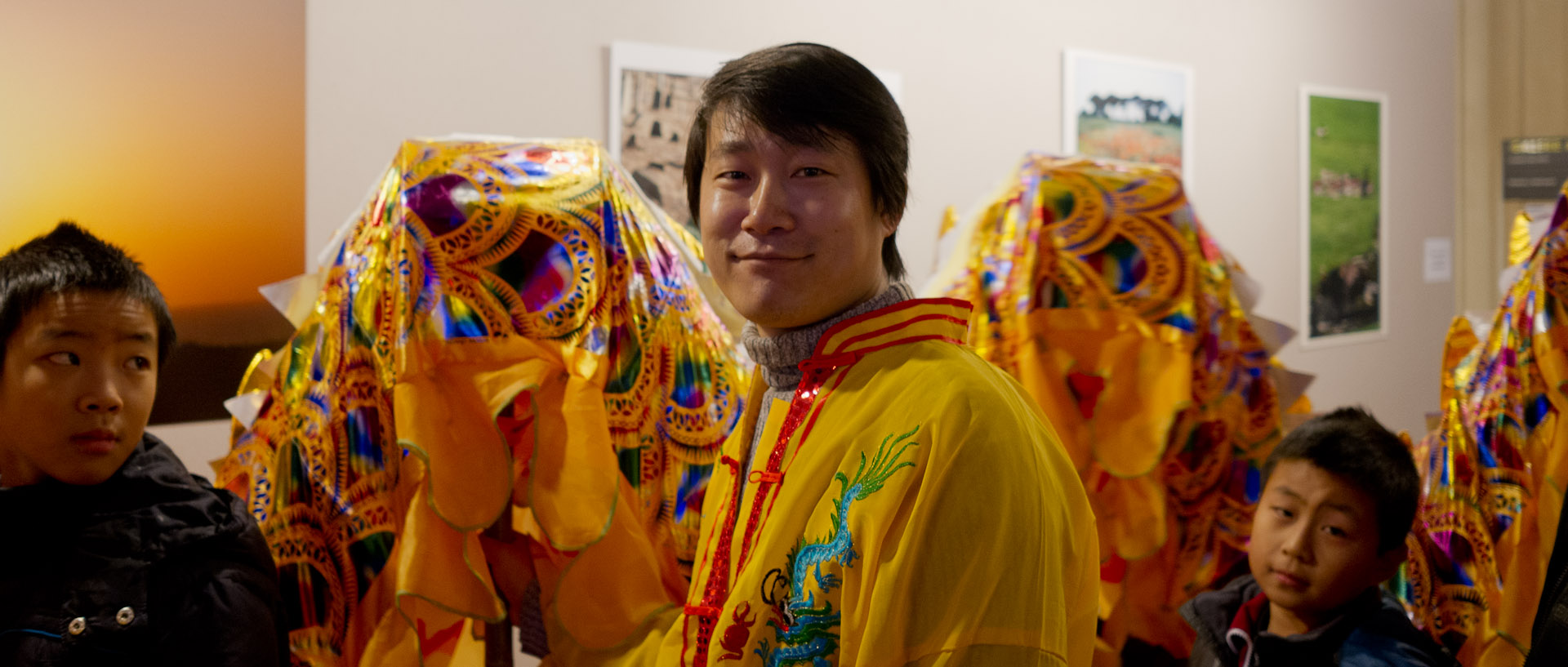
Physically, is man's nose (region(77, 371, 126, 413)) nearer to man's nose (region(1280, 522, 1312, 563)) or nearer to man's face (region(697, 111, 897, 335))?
man's face (region(697, 111, 897, 335))

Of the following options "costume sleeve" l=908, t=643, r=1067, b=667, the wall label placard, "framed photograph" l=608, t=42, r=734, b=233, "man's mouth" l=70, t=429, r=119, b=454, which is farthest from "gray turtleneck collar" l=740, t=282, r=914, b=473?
the wall label placard

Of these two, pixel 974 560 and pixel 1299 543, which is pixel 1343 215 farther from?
pixel 974 560

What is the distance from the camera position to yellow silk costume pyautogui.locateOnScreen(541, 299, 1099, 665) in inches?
28.4

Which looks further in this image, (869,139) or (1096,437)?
(1096,437)

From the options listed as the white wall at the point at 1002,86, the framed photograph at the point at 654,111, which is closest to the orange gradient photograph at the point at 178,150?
the white wall at the point at 1002,86

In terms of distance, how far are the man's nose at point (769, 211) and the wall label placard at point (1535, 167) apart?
14.4 ft

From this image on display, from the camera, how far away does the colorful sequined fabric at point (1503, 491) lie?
5.08 feet

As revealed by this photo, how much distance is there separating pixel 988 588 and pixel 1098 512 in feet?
3.17

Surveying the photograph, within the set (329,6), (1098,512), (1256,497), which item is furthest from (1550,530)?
(329,6)

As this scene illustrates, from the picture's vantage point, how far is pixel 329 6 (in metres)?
2.15

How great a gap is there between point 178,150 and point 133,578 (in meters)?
1.11

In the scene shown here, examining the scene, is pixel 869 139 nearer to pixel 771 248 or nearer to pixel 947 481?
pixel 771 248

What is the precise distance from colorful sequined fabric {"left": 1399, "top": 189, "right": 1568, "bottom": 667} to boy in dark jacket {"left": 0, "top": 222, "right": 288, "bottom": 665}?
145cm

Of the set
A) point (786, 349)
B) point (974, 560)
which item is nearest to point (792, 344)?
point (786, 349)
